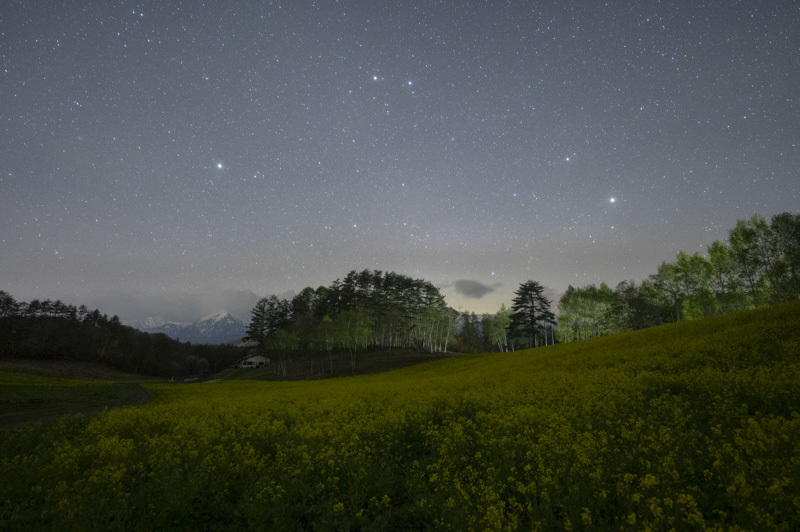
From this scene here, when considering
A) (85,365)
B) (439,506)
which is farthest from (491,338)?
(85,365)

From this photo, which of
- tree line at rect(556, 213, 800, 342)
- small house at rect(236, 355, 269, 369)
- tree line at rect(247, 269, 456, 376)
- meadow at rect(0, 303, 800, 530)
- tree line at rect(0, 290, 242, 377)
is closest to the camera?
meadow at rect(0, 303, 800, 530)

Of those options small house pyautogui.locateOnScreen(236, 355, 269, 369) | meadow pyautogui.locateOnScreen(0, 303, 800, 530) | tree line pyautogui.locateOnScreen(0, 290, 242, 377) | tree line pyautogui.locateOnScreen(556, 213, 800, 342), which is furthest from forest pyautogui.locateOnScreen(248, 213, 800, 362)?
meadow pyautogui.locateOnScreen(0, 303, 800, 530)

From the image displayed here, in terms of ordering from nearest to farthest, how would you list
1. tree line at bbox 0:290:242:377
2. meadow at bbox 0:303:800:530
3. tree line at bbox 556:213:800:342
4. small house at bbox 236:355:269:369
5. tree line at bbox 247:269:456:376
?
meadow at bbox 0:303:800:530
tree line at bbox 556:213:800:342
tree line at bbox 247:269:456:376
tree line at bbox 0:290:242:377
small house at bbox 236:355:269:369

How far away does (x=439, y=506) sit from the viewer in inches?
234

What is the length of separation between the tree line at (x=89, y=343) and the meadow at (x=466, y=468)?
102 m

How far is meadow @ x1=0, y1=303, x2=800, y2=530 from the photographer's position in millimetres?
5301

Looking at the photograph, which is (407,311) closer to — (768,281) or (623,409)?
(768,281)

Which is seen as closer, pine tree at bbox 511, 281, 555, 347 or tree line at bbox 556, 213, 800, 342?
tree line at bbox 556, 213, 800, 342

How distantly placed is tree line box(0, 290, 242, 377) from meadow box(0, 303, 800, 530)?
10199cm

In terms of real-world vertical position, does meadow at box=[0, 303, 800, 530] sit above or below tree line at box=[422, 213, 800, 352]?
below

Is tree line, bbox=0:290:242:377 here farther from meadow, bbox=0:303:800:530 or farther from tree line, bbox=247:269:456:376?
meadow, bbox=0:303:800:530

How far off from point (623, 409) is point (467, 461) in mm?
5559

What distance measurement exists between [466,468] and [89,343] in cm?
12188

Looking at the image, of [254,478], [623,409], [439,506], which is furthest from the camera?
[623,409]
